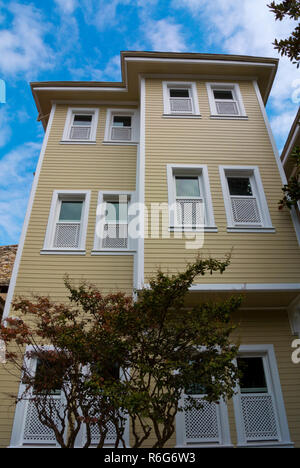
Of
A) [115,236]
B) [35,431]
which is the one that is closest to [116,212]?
[115,236]

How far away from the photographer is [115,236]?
9336 mm

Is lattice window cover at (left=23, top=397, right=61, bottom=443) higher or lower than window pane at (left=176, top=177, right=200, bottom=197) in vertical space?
lower

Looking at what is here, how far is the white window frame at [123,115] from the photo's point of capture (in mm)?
11141

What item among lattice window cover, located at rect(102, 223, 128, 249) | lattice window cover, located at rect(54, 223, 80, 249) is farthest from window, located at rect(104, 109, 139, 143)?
lattice window cover, located at rect(54, 223, 80, 249)

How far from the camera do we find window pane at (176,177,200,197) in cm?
916

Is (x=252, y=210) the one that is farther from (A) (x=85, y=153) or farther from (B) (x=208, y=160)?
(A) (x=85, y=153)

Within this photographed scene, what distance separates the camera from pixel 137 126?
1176 cm

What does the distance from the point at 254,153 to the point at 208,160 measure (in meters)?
1.39

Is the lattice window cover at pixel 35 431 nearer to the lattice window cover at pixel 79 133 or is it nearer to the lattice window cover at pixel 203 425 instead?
the lattice window cover at pixel 203 425

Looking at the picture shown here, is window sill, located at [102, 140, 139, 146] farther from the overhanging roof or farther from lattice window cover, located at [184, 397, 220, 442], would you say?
lattice window cover, located at [184, 397, 220, 442]

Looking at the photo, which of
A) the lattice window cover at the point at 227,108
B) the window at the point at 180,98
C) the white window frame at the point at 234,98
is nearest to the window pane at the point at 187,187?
the window at the point at 180,98

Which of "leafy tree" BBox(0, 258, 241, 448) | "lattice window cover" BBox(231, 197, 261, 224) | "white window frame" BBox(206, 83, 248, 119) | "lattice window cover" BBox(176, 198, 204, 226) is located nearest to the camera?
"leafy tree" BBox(0, 258, 241, 448)

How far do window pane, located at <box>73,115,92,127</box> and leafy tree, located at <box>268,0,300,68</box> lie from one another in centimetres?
749

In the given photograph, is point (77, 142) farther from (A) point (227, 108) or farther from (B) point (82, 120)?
(A) point (227, 108)
